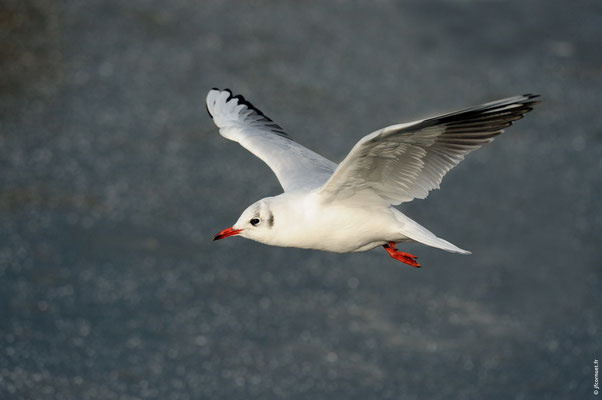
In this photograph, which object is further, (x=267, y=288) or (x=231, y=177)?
(x=231, y=177)

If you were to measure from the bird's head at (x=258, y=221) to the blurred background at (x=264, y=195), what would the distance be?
279 inches

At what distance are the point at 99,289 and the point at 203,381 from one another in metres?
2.05

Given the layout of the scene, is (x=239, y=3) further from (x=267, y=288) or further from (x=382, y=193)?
(x=382, y=193)

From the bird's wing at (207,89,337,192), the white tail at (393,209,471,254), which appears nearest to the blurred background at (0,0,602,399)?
the bird's wing at (207,89,337,192)

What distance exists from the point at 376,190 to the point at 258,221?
712 mm

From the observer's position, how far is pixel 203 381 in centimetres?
1237

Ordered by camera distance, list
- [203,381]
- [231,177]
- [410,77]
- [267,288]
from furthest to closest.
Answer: [410,77] < [231,177] < [267,288] < [203,381]

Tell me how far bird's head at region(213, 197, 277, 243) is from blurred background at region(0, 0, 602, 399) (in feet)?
23.3

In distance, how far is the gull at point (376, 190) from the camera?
16.4ft

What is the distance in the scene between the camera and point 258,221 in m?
5.50

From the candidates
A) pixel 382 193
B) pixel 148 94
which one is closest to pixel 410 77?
pixel 148 94

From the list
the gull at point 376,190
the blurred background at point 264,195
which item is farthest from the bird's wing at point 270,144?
the blurred background at point 264,195

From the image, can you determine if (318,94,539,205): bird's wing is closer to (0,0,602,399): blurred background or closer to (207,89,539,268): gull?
(207,89,539,268): gull

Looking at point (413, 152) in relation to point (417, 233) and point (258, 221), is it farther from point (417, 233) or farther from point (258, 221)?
point (258, 221)
